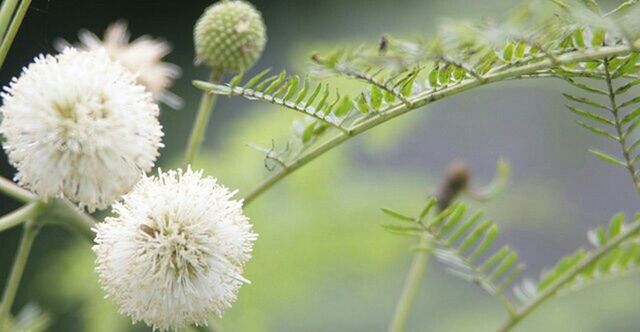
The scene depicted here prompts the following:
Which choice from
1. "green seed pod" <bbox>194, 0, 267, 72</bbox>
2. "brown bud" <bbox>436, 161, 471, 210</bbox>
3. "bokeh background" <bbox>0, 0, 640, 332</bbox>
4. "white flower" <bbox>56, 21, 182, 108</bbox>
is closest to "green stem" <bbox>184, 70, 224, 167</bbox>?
"green seed pod" <bbox>194, 0, 267, 72</bbox>

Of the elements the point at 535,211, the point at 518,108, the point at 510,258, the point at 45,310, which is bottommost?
the point at 45,310

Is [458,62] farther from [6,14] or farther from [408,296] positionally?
[408,296]

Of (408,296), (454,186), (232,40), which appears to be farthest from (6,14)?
(454,186)

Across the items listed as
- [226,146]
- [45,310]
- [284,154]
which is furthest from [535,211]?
[284,154]

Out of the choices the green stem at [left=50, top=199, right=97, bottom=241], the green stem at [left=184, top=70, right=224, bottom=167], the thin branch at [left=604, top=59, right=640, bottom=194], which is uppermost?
the thin branch at [left=604, top=59, right=640, bottom=194]

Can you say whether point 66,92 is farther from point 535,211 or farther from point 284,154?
Result: point 535,211

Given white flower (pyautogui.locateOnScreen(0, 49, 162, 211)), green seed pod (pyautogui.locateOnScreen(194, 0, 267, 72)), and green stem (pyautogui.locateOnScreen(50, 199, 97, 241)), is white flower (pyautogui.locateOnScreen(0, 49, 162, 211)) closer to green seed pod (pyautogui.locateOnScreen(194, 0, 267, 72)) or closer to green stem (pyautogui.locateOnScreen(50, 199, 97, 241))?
green stem (pyautogui.locateOnScreen(50, 199, 97, 241))

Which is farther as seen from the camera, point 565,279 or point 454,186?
point 454,186
